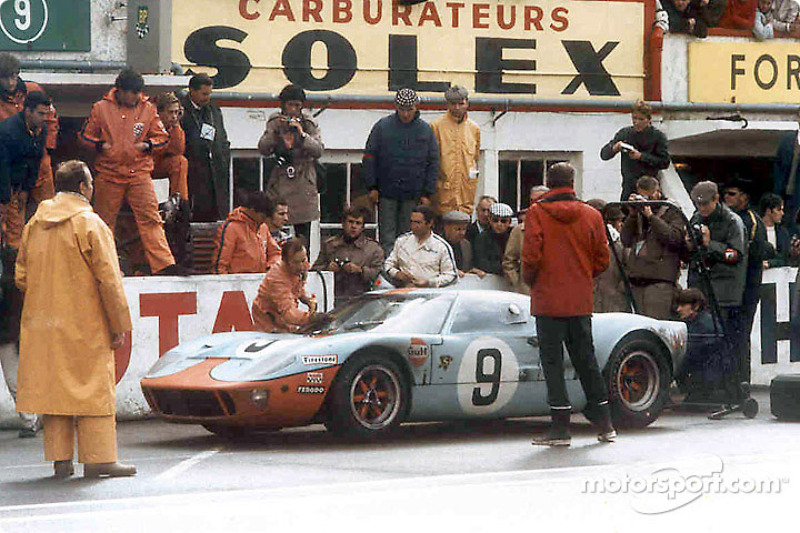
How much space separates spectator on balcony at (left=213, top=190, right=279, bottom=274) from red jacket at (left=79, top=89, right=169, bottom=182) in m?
0.95

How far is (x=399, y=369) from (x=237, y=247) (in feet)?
11.0

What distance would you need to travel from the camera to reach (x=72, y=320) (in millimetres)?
9836

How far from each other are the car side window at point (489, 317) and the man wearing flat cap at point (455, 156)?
163 inches

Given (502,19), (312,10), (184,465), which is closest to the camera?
(184,465)

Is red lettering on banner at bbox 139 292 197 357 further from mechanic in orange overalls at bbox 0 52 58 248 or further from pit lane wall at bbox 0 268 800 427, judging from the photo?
mechanic in orange overalls at bbox 0 52 58 248

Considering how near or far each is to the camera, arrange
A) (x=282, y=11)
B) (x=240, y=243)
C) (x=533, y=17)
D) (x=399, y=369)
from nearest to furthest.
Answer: (x=399, y=369) → (x=240, y=243) → (x=282, y=11) → (x=533, y=17)

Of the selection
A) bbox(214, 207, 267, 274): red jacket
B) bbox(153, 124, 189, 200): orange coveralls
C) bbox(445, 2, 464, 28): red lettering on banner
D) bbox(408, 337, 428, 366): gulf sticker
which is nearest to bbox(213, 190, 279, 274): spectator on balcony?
bbox(214, 207, 267, 274): red jacket

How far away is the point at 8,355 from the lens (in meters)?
12.6

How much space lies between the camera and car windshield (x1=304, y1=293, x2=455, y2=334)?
12078 millimetres

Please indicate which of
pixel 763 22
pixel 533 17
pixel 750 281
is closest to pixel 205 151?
pixel 750 281

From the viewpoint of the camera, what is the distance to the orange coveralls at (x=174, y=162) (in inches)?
601

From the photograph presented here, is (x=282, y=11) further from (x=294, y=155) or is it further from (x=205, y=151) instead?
(x=294, y=155)

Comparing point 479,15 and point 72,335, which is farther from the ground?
point 479,15

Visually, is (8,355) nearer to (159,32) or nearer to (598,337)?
(598,337)
